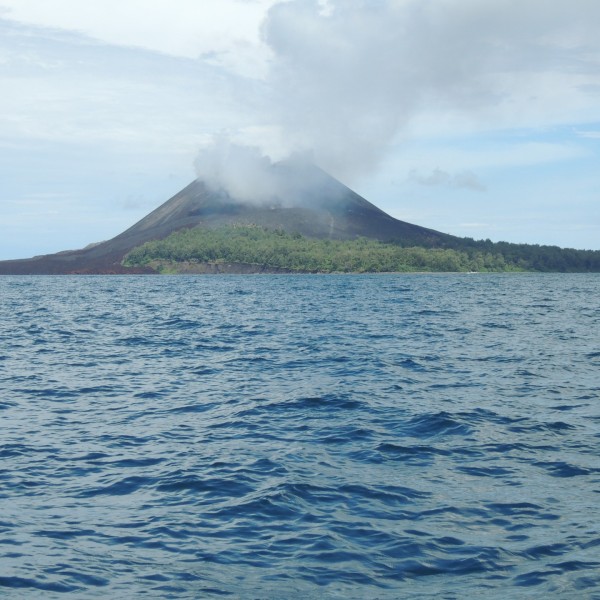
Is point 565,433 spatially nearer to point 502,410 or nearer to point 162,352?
point 502,410

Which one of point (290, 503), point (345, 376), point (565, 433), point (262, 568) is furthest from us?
point (345, 376)

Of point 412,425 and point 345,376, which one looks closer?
point 412,425

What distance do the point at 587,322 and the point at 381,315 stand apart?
1612 cm

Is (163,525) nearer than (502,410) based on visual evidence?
Yes

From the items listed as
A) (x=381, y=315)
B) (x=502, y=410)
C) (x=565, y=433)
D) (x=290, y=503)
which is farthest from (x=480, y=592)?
→ (x=381, y=315)

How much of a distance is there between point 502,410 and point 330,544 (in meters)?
11.4

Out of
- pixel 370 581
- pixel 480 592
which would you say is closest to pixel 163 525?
pixel 370 581

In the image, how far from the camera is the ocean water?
36.3 feet

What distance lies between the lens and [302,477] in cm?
1565

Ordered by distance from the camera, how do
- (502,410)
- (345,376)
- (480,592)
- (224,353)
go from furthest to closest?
(224,353), (345,376), (502,410), (480,592)

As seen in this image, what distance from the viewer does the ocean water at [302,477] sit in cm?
1108

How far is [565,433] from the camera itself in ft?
63.3

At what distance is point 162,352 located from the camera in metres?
37.8

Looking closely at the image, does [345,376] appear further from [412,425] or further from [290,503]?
[290,503]
